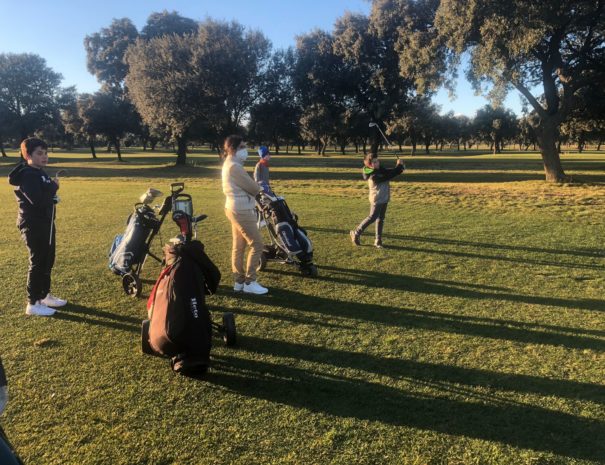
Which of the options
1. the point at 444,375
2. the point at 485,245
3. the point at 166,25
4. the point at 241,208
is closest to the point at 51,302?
the point at 241,208

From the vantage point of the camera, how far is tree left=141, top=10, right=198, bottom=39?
4362 cm

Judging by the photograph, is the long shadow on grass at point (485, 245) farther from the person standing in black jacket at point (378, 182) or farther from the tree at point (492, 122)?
the tree at point (492, 122)

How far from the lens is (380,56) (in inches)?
1474

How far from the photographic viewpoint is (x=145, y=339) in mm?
4457

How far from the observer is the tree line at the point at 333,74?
17594 millimetres

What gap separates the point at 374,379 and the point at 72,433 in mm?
2470

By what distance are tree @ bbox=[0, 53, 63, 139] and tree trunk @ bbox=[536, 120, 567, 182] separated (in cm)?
5569

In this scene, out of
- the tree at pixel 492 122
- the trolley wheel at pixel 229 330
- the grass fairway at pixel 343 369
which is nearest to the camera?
the grass fairway at pixel 343 369

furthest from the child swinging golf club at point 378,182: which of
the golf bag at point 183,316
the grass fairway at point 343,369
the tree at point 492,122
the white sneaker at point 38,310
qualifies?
the tree at point 492,122

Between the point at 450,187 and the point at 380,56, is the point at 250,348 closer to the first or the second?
the point at 450,187

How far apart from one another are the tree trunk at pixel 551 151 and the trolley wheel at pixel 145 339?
2023 centimetres

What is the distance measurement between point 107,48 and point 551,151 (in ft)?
141

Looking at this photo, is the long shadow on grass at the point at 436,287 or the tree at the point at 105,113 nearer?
the long shadow on grass at the point at 436,287

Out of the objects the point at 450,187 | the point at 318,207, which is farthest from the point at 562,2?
the point at 318,207
